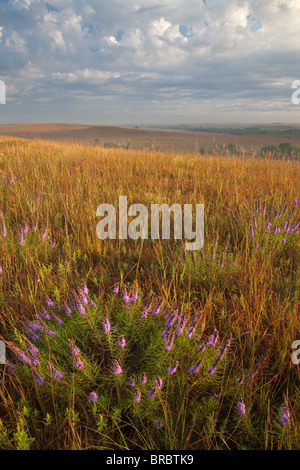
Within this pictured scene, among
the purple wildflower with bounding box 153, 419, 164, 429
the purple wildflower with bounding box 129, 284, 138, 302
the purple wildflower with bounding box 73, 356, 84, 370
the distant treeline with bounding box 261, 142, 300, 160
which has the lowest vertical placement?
the purple wildflower with bounding box 153, 419, 164, 429

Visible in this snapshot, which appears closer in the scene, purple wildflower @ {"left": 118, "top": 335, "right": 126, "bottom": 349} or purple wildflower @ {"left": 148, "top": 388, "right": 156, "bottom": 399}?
purple wildflower @ {"left": 148, "top": 388, "right": 156, "bottom": 399}

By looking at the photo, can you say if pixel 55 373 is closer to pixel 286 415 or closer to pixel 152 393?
pixel 152 393

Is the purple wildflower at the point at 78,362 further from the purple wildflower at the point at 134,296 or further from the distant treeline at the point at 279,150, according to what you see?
the distant treeline at the point at 279,150

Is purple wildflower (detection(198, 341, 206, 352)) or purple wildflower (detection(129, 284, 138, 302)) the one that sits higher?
purple wildflower (detection(129, 284, 138, 302))

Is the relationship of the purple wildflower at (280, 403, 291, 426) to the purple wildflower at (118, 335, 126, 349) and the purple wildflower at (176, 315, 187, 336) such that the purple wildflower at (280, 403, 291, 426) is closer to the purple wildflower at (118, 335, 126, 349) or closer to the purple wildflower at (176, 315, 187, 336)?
the purple wildflower at (176, 315, 187, 336)

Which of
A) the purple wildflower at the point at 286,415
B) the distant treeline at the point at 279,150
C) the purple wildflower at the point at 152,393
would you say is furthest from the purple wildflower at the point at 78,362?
the distant treeline at the point at 279,150

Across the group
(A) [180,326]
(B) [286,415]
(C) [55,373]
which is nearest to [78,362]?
(C) [55,373]

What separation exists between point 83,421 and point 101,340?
436mm

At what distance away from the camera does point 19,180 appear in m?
Answer: 4.36

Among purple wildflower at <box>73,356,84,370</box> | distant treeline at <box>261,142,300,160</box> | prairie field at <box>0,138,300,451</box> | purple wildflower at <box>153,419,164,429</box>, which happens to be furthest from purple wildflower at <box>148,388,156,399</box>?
distant treeline at <box>261,142,300,160</box>

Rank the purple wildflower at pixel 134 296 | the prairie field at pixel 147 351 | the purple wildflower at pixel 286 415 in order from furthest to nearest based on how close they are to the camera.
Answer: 1. the purple wildflower at pixel 134 296
2. the prairie field at pixel 147 351
3. the purple wildflower at pixel 286 415

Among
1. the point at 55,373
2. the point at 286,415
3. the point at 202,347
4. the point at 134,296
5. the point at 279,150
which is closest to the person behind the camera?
the point at 286,415

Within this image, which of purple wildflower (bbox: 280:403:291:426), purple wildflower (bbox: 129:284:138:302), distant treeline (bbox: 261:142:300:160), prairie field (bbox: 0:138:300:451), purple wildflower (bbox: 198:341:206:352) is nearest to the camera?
purple wildflower (bbox: 280:403:291:426)
